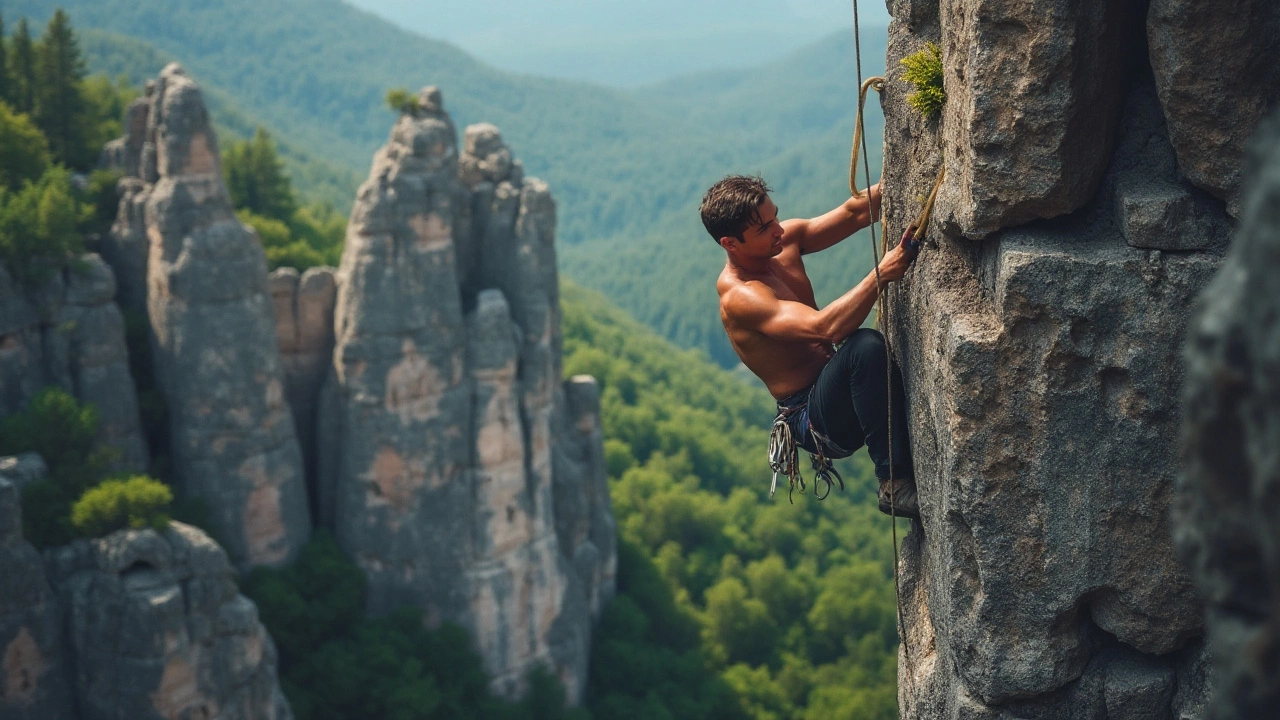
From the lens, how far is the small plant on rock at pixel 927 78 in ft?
21.1

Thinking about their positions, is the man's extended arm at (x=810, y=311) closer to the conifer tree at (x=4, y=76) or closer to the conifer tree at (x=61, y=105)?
the conifer tree at (x=61, y=105)

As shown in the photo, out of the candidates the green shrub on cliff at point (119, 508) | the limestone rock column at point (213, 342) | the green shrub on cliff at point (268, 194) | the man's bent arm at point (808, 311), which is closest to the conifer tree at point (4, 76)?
the green shrub on cliff at point (268, 194)

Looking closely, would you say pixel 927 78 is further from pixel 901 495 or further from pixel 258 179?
pixel 258 179

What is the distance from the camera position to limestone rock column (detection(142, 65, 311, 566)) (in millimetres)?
25703

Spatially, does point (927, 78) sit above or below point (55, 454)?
above

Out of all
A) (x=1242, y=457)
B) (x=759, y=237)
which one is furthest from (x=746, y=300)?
(x=1242, y=457)

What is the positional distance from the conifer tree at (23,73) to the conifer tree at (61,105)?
26 cm

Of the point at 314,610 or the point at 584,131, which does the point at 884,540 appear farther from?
the point at 584,131

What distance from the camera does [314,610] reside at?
92.4 ft

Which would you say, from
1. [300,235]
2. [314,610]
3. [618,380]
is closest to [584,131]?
[618,380]

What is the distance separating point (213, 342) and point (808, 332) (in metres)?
21.9

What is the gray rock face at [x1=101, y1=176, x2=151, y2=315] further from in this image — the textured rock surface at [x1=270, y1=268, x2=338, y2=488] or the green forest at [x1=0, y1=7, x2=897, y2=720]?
the textured rock surface at [x1=270, y1=268, x2=338, y2=488]

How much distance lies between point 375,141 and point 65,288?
13500cm

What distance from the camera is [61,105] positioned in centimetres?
3459
